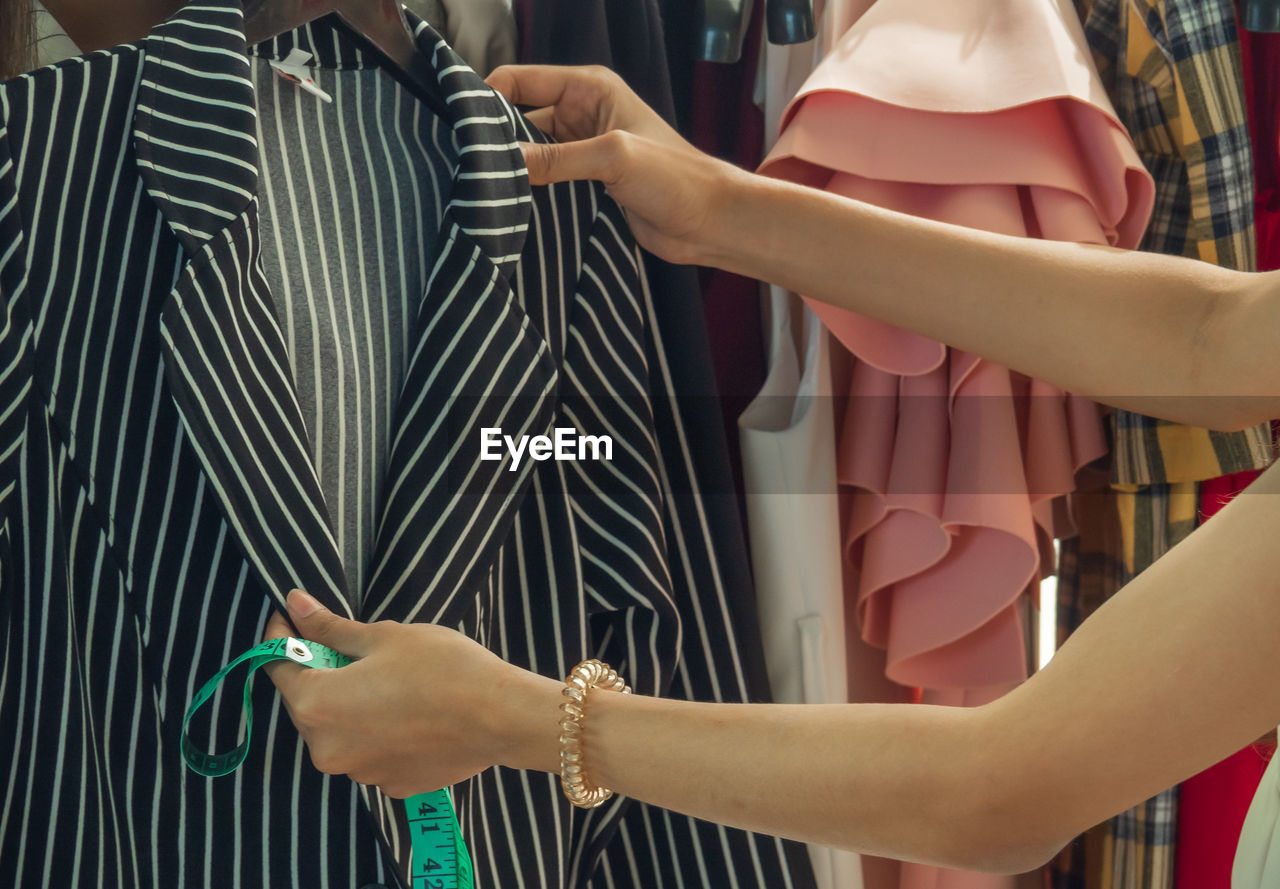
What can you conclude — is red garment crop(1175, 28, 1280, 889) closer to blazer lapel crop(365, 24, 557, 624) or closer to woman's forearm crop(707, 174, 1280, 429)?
woman's forearm crop(707, 174, 1280, 429)

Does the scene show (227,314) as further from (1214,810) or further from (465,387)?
(1214,810)

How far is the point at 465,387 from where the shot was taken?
0.75 meters

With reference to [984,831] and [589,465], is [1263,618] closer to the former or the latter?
[984,831]

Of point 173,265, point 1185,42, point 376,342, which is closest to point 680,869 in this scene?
point 376,342

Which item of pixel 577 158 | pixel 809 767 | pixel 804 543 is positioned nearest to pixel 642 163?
pixel 577 158

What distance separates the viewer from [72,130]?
70cm

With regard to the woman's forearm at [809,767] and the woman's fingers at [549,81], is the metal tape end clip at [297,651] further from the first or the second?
the woman's fingers at [549,81]

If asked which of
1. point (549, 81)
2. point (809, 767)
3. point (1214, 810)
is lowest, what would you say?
point (1214, 810)

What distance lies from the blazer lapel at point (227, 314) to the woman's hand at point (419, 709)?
0.15 feet

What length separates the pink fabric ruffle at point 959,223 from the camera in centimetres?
83

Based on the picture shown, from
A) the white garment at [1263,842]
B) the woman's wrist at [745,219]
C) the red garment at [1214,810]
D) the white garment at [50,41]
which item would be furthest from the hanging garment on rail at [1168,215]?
the white garment at [50,41]

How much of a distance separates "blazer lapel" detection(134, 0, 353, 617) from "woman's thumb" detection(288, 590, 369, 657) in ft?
0.05

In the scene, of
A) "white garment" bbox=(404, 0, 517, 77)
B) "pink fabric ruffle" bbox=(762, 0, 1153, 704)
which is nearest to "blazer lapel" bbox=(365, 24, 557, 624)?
"white garment" bbox=(404, 0, 517, 77)

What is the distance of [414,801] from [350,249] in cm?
37
